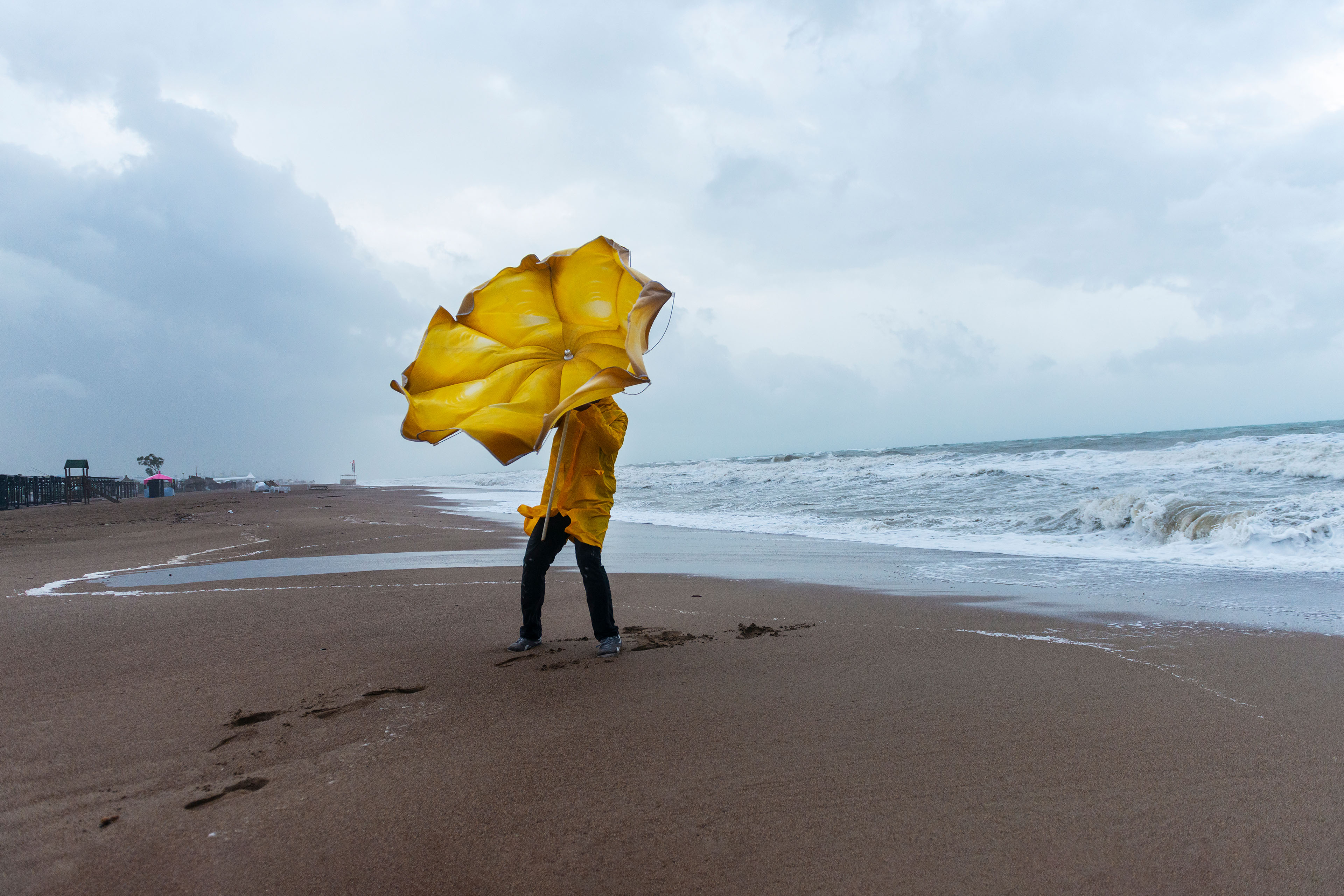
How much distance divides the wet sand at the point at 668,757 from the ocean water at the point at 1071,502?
A: 500 cm

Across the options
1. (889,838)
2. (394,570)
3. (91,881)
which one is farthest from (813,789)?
(394,570)

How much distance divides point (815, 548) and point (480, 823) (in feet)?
26.0

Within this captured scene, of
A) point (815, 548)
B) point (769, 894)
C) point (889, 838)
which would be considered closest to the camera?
point (769, 894)

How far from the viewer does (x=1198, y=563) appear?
762 cm

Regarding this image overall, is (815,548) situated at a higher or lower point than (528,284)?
lower

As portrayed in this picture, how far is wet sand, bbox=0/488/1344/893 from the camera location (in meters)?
1.87

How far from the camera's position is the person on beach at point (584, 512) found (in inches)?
151

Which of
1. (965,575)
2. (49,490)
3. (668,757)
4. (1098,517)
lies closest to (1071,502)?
(1098,517)

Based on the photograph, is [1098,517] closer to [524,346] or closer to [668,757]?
[524,346]

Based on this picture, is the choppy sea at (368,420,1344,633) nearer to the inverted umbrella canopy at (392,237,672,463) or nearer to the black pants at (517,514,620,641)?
the black pants at (517,514,620,641)

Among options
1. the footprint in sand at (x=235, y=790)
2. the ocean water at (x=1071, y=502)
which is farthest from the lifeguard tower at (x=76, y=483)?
the footprint in sand at (x=235, y=790)

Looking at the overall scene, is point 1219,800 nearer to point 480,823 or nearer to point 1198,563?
point 480,823

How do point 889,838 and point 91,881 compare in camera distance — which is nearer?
point 91,881

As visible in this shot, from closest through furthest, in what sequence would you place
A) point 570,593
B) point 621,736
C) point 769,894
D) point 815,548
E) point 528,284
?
point 769,894 < point 621,736 < point 528,284 < point 570,593 < point 815,548
